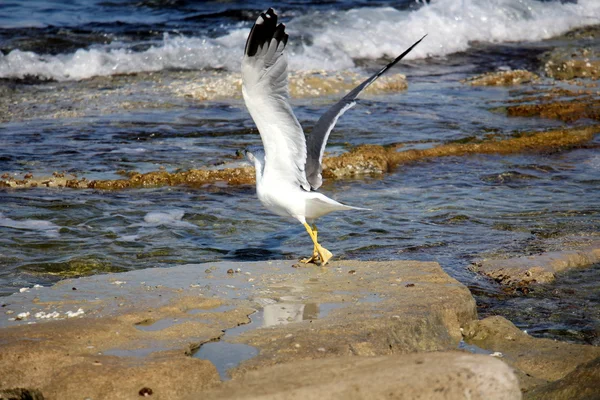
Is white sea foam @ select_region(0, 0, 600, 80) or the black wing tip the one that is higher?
the black wing tip

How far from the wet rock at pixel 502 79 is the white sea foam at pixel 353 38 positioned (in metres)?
2.66

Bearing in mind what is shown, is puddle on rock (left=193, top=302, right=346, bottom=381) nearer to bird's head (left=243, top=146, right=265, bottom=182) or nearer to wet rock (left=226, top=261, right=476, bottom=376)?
wet rock (left=226, top=261, right=476, bottom=376)

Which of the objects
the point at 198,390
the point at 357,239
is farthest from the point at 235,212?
the point at 198,390

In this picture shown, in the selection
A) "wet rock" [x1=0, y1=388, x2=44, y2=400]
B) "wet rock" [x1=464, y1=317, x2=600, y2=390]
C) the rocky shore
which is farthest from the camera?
"wet rock" [x1=464, y1=317, x2=600, y2=390]

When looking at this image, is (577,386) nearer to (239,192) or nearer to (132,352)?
(132,352)

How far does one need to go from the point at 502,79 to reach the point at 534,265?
25.0ft

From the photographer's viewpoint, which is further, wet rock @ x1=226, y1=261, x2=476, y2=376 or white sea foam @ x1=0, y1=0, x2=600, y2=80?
white sea foam @ x1=0, y1=0, x2=600, y2=80

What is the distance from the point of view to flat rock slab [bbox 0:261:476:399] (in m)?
3.16

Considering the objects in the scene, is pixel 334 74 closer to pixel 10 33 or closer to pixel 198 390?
pixel 10 33

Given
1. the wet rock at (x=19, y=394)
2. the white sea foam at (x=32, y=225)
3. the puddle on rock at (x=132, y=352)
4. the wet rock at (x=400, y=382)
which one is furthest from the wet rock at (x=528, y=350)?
the white sea foam at (x=32, y=225)

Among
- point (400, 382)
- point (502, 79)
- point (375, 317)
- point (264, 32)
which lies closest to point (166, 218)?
point (264, 32)

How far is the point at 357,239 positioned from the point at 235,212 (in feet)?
3.61

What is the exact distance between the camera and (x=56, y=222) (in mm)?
6297

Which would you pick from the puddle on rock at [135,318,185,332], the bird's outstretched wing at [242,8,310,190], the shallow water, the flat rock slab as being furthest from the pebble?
the bird's outstretched wing at [242,8,310,190]
